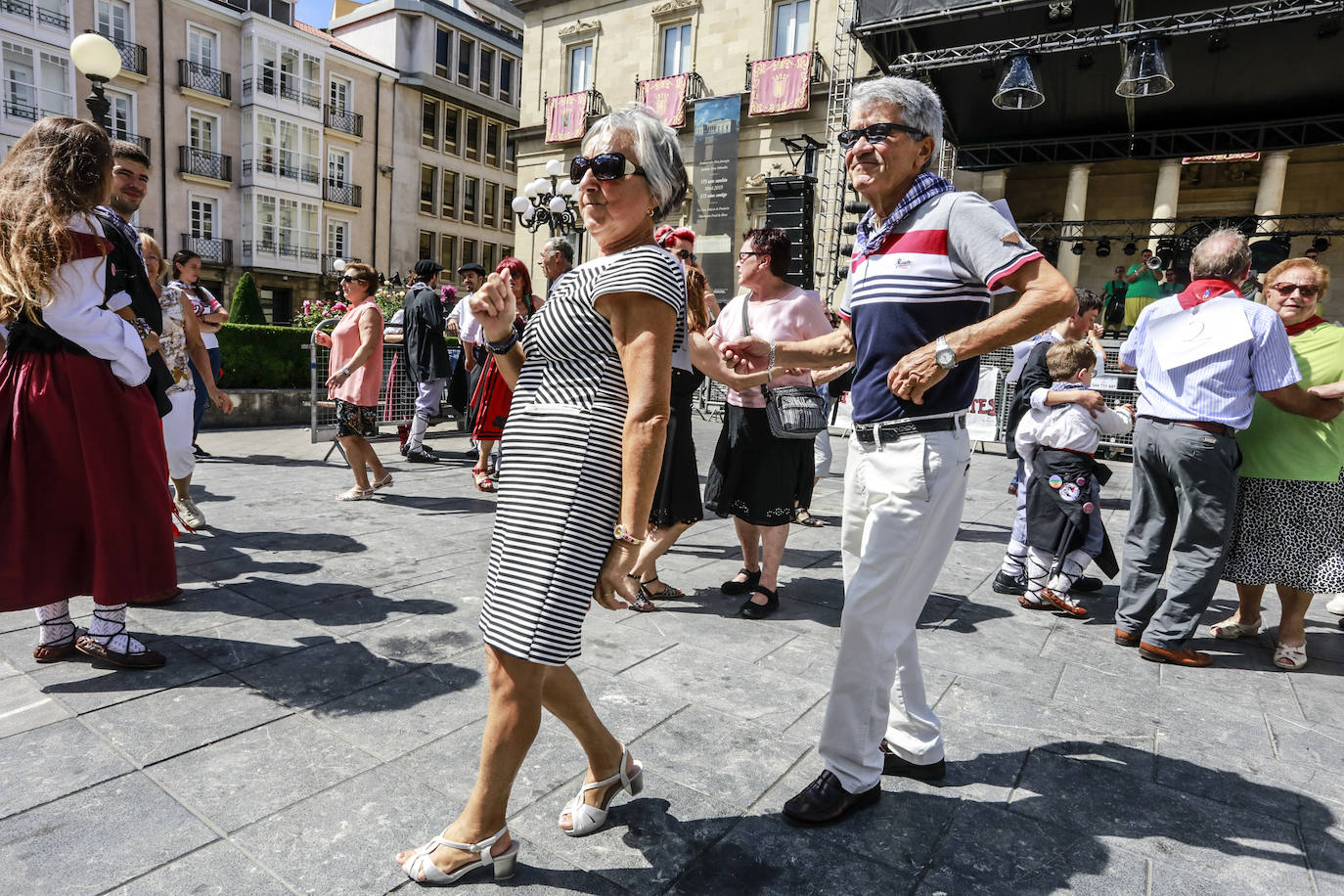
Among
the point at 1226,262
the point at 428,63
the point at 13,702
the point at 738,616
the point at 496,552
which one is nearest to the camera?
the point at 496,552

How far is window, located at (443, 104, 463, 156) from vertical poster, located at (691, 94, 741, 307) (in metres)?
23.4

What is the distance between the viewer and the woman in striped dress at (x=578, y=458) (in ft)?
5.98

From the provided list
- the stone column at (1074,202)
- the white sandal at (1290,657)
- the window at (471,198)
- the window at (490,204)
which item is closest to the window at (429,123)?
the window at (471,198)

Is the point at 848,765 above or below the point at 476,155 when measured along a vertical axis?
below

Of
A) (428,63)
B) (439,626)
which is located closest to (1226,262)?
(439,626)

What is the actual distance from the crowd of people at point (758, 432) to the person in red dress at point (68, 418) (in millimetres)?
10

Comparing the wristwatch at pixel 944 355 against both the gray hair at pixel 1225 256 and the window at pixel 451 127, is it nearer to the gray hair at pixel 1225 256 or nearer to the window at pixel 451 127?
the gray hair at pixel 1225 256

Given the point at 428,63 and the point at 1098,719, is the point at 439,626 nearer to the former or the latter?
the point at 1098,719

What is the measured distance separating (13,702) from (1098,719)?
4036mm

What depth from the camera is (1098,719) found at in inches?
121

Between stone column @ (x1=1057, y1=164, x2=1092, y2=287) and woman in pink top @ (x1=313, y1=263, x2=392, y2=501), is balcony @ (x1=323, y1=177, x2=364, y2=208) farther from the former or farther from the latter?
woman in pink top @ (x1=313, y1=263, x2=392, y2=501)

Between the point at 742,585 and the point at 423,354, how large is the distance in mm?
5723

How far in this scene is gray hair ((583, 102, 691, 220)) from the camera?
6.32 feet

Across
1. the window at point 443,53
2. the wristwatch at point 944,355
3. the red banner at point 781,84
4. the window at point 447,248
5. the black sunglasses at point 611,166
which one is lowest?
the wristwatch at point 944,355
